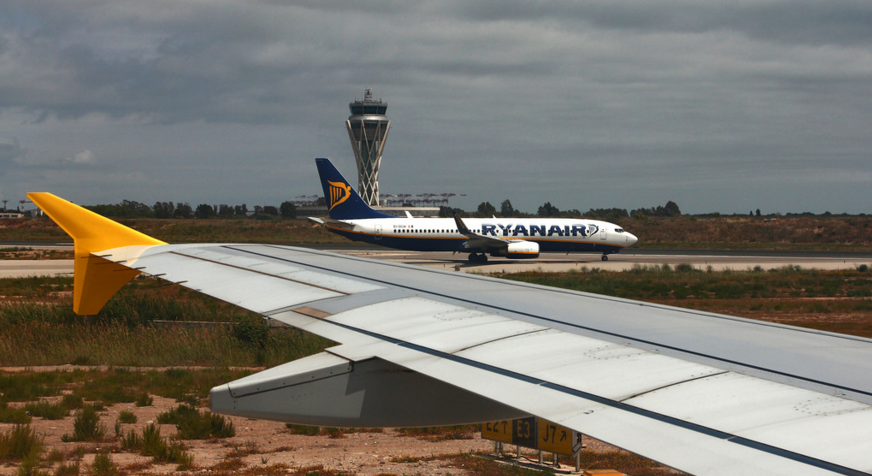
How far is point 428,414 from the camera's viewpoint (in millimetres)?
3910

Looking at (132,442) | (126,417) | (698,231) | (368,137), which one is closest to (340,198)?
(126,417)

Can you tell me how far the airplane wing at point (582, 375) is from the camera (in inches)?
94.7

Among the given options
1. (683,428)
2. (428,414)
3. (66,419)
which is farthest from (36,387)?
(683,428)

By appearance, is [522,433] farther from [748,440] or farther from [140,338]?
[140,338]

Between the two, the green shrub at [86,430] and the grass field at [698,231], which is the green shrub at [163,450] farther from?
the grass field at [698,231]

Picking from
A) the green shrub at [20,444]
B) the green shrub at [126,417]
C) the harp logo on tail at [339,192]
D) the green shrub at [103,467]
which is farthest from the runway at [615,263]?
the green shrub at [103,467]

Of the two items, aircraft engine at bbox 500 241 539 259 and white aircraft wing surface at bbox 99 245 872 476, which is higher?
white aircraft wing surface at bbox 99 245 872 476

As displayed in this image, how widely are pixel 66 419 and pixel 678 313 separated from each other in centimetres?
789

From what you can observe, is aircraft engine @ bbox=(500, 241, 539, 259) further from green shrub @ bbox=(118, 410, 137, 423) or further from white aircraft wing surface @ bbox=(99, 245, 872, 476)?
white aircraft wing surface @ bbox=(99, 245, 872, 476)

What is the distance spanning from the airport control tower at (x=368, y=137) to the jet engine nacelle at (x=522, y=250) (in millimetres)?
101173

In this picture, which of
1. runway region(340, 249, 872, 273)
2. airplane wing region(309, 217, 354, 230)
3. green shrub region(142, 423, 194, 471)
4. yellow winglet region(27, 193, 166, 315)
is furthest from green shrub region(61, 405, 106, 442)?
airplane wing region(309, 217, 354, 230)

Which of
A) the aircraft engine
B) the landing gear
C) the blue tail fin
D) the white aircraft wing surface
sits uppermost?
the blue tail fin

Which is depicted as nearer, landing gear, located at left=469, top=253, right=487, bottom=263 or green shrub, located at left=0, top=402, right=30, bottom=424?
green shrub, located at left=0, top=402, right=30, bottom=424

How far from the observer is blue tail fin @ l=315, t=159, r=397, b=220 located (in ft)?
140
